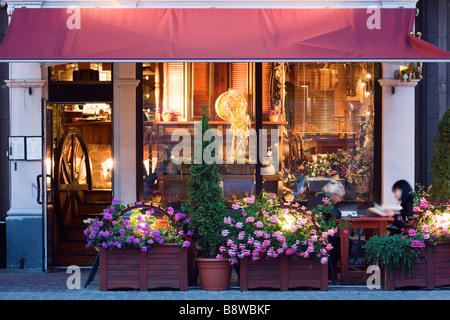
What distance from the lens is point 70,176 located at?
12852 mm

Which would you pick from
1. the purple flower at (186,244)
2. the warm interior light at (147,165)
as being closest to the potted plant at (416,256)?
the purple flower at (186,244)

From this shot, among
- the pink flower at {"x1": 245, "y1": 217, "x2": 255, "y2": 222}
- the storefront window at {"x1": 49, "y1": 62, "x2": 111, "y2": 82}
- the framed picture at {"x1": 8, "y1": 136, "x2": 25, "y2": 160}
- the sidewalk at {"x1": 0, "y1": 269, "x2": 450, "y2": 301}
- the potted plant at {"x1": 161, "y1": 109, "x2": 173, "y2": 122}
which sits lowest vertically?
the sidewalk at {"x1": 0, "y1": 269, "x2": 450, "y2": 301}

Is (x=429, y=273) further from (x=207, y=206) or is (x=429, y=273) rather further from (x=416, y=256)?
(x=207, y=206)

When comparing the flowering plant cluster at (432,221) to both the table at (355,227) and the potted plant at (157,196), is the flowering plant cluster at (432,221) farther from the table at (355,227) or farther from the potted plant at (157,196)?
the potted plant at (157,196)

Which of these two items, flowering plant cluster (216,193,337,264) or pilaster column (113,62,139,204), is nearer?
flowering plant cluster (216,193,337,264)

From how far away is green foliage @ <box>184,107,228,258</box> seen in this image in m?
8.69

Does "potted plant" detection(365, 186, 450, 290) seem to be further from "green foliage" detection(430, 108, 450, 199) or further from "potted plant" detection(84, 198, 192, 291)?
"potted plant" detection(84, 198, 192, 291)

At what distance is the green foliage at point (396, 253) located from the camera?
8.47 meters

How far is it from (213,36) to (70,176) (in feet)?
16.6

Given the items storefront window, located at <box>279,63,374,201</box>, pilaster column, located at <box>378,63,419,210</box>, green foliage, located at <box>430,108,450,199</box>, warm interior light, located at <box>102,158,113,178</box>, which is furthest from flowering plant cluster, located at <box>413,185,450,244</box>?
warm interior light, located at <box>102,158,113,178</box>

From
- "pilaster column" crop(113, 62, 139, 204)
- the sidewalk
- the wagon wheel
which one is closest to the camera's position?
the sidewalk

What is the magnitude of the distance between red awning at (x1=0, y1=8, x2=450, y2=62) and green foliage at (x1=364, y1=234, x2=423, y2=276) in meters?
2.32

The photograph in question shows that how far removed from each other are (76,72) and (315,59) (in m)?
4.51

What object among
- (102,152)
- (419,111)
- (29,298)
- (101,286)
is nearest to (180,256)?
(101,286)
